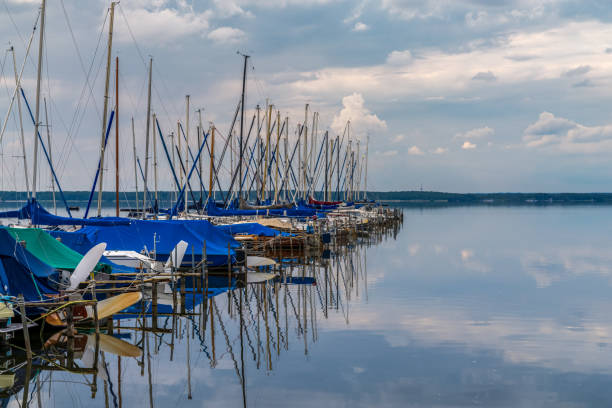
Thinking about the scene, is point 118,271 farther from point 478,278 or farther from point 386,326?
point 478,278

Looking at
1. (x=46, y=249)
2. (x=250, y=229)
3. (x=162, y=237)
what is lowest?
(x=250, y=229)

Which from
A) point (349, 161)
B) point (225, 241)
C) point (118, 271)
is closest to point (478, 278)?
point (225, 241)

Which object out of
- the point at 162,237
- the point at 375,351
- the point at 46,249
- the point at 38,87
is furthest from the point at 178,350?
the point at 162,237

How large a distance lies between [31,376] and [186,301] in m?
12.1

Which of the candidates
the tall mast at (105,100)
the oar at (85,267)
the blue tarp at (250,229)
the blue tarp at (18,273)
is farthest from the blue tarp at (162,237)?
the oar at (85,267)

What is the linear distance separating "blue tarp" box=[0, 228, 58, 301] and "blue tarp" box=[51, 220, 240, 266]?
382 inches

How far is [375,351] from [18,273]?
1130 centimetres

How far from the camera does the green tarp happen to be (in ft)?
80.1

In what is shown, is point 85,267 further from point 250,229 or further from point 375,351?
point 250,229

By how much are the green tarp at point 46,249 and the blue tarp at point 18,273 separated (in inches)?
63.6

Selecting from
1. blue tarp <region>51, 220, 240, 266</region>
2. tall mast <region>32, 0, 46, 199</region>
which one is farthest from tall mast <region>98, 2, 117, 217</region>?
tall mast <region>32, 0, 46, 199</region>

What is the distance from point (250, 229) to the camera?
1886 inches

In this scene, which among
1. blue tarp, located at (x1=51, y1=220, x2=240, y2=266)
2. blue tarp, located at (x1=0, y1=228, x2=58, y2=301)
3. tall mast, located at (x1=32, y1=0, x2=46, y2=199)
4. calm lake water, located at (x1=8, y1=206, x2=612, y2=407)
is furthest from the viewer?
blue tarp, located at (x1=51, y1=220, x2=240, y2=266)

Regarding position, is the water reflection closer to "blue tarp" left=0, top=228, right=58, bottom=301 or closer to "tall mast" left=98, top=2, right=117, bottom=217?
"blue tarp" left=0, top=228, right=58, bottom=301
